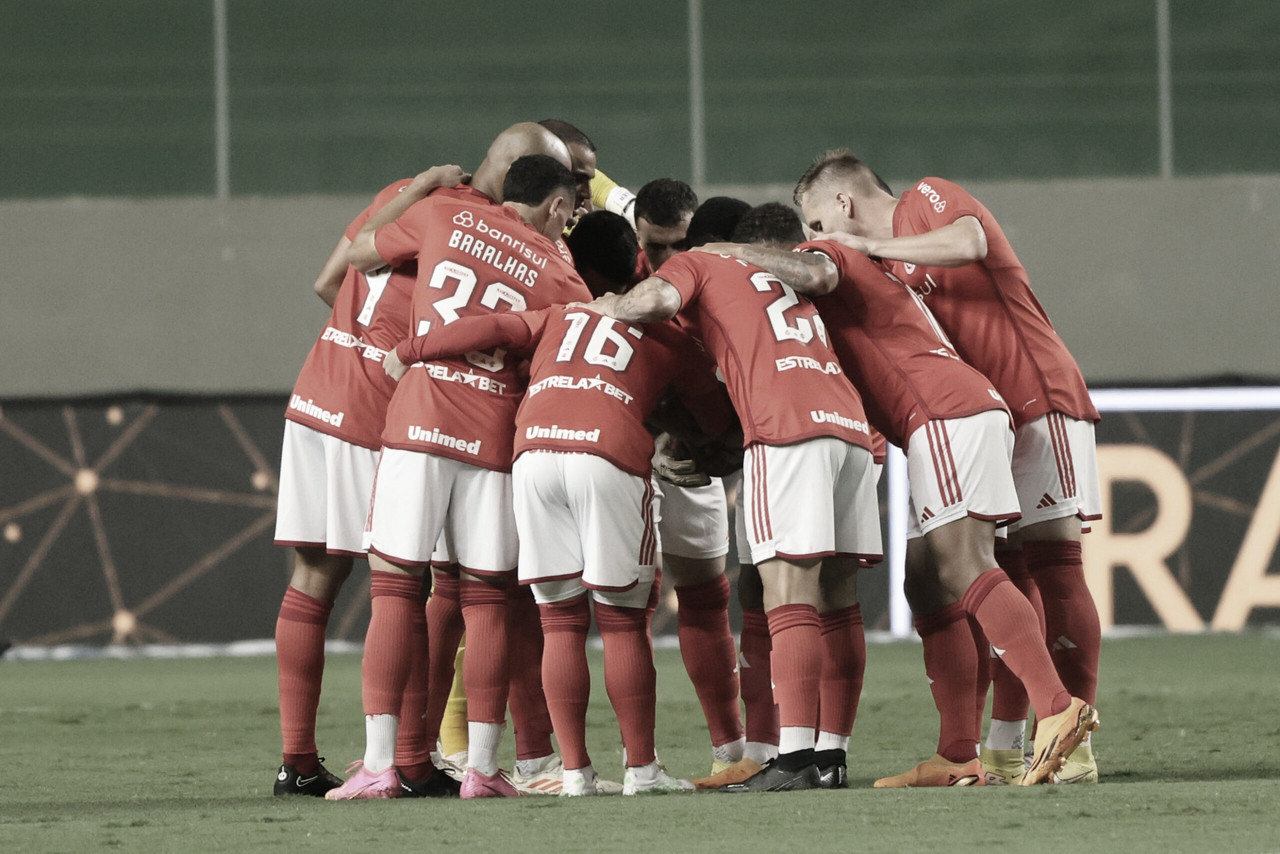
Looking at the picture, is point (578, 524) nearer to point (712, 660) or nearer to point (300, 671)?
point (712, 660)

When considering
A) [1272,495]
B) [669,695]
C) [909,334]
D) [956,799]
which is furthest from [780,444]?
[1272,495]

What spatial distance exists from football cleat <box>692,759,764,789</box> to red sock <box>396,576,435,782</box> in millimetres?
732

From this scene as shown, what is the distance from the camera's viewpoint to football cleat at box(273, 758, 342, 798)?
431 centimetres

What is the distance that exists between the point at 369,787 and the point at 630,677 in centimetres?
70

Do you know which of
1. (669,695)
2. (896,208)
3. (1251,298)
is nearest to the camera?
(896,208)

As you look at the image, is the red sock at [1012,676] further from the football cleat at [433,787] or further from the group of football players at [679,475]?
the football cleat at [433,787]

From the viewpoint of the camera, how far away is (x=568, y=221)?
4.75m

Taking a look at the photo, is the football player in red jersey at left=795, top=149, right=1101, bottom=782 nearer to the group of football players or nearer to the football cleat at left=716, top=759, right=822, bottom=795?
the group of football players

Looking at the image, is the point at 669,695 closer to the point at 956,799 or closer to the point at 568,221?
the point at 568,221

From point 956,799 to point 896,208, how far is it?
1.79 metres

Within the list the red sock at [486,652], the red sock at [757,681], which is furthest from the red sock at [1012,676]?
the red sock at [486,652]

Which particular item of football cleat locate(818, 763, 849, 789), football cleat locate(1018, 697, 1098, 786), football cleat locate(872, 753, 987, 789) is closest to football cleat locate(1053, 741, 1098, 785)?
football cleat locate(1018, 697, 1098, 786)

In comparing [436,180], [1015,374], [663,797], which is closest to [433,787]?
[663,797]

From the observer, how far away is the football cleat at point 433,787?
420cm
